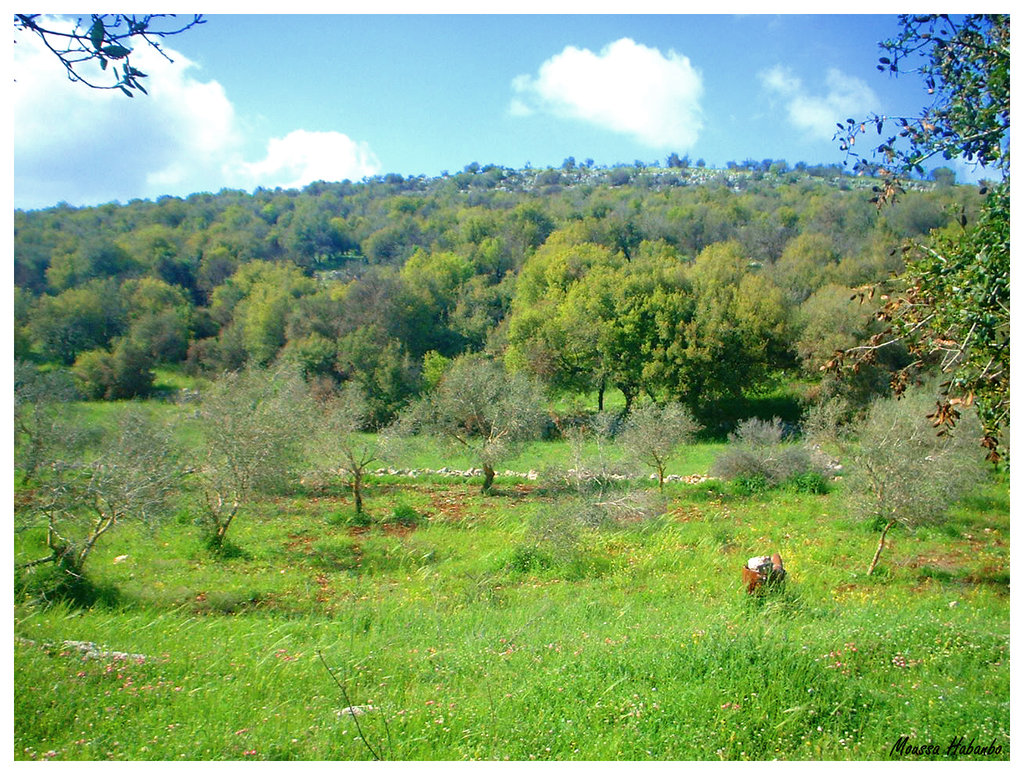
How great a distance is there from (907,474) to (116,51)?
1197 centimetres

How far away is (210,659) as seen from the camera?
497cm

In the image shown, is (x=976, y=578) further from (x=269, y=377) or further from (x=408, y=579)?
(x=269, y=377)

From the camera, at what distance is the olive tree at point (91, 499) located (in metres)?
7.97

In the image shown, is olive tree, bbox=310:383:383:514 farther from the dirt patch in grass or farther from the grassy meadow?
the grassy meadow

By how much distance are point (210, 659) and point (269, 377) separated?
613 inches

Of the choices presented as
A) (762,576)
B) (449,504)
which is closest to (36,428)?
(449,504)

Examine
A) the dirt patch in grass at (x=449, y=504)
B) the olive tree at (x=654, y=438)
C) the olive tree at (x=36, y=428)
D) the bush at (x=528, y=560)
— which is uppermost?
the olive tree at (x=36, y=428)

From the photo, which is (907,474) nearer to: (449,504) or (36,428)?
(449,504)

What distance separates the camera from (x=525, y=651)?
5113mm

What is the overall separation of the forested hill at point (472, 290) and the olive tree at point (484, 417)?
343 inches

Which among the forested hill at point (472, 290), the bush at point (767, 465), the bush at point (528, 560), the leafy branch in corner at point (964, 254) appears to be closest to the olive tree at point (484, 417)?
the bush at point (767, 465)

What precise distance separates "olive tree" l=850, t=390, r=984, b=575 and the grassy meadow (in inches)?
34.4

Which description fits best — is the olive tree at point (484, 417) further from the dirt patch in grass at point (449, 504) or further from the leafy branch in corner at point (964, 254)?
the leafy branch in corner at point (964, 254)
